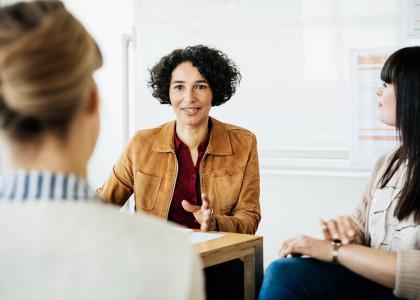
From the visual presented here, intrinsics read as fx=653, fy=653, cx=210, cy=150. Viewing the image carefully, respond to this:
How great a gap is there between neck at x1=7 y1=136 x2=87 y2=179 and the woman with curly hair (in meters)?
1.60

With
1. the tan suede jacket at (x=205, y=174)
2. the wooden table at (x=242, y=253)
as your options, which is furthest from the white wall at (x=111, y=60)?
the wooden table at (x=242, y=253)

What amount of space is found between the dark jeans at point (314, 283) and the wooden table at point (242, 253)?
0.54 ft

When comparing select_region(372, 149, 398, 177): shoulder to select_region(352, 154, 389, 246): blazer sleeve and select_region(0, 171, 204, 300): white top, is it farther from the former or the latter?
select_region(0, 171, 204, 300): white top

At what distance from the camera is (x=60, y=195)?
901 mm

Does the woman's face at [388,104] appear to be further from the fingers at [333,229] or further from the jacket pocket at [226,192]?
the jacket pocket at [226,192]

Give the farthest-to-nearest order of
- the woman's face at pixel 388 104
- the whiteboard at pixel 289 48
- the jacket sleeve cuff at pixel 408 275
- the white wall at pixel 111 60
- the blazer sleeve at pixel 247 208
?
the white wall at pixel 111 60 → the whiteboard at pixel 289 48 → the blazer sleeve at pixel 247 208 → the woman's face at pixel 388 104 → the jacket sleeve cuff at pixel 408 275

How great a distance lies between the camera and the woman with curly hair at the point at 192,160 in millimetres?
2602

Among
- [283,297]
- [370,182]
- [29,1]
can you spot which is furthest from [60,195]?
[370,182]

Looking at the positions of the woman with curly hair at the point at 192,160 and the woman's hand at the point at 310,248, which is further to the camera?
the woman with curly hair at the point at 192,160

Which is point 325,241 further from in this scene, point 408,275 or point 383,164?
point 383,164

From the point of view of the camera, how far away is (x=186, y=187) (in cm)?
263

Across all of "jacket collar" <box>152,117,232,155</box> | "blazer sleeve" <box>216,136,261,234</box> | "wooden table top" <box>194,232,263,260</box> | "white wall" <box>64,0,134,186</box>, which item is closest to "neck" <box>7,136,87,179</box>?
"wooden table top" <box>194,232,263,260</box>

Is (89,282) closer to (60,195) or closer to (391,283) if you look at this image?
(60,195)

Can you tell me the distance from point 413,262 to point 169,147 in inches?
48.0
